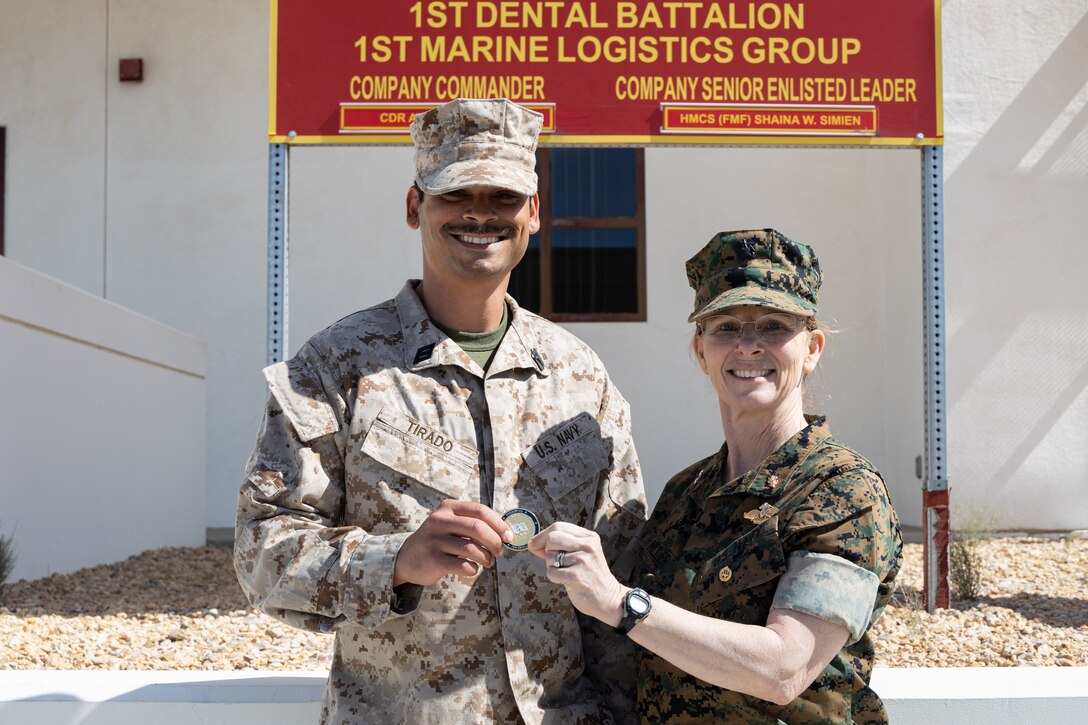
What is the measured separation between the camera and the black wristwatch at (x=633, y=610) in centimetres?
181

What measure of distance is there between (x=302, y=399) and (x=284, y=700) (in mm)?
1110

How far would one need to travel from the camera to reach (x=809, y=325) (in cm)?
225

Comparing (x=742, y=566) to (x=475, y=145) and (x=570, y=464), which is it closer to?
(x=570, y=464)

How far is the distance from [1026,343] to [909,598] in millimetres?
4005

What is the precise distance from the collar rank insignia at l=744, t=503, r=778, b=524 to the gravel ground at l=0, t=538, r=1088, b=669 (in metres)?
2.74

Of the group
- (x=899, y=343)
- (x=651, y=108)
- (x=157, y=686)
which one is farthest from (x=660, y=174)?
(x=157, y=686)

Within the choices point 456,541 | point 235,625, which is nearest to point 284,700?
point 456,541

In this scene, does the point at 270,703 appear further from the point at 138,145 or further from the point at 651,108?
the point at 138,145

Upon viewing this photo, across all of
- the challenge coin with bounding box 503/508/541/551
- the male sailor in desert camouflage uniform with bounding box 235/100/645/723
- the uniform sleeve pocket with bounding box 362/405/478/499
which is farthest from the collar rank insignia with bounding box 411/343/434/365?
the challenge coin with bounding box 503/508/541/551

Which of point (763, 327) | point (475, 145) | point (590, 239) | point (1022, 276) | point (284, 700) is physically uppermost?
point (590, 239)

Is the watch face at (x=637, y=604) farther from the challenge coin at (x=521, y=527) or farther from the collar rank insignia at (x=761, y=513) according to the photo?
the collar rank insignia at (x=761, y=513)

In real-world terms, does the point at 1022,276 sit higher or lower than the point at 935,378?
higher

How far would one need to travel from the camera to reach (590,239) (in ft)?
32.8

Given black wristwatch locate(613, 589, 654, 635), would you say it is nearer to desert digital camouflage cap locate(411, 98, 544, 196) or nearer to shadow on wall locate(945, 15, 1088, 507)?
desert digital camouflage cap locate(411, 98, 544, 196)
